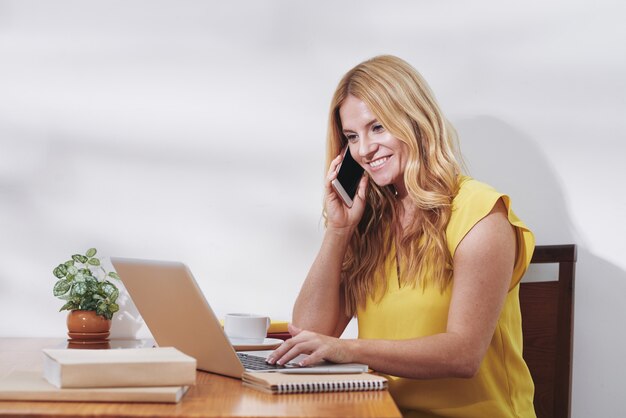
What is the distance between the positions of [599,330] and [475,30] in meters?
0.83

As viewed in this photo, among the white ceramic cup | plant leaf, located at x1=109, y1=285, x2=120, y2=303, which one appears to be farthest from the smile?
plant leaf, located at x1=109, y1=285, x2=120, y2=303

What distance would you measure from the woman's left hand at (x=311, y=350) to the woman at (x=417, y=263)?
6 centimetres

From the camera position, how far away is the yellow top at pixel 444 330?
160 centimetres

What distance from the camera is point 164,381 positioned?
3.41ft

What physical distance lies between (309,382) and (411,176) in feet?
2.35

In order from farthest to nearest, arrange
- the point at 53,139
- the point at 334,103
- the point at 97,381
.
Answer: the point at 53,139 < the point at 334,103 < the point at 97,381

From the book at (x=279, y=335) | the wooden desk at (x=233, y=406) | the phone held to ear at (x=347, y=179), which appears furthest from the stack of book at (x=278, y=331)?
the wooden desk at (x=233, y=406)

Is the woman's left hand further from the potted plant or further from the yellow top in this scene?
the potted plant

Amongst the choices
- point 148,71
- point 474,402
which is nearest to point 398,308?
point 474,402

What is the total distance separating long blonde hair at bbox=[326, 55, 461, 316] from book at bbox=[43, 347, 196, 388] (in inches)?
28.7

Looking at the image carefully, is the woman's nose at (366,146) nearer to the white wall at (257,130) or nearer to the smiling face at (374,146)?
the smiling face at (374,146)

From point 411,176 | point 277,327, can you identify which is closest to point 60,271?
point 277,327

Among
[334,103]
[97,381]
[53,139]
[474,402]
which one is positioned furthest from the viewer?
[53,139]

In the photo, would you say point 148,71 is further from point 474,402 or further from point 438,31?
point 474,402
